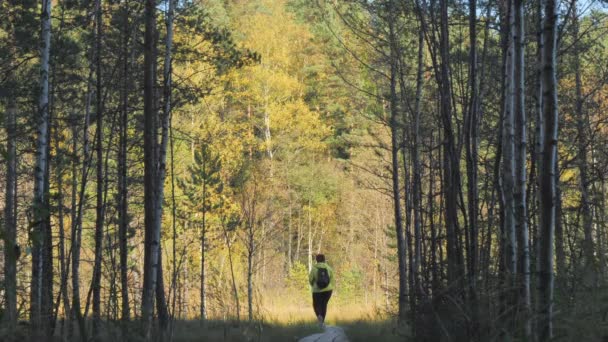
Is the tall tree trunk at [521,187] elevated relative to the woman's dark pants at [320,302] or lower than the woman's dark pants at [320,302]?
elevated

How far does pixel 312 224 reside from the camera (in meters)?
44.8

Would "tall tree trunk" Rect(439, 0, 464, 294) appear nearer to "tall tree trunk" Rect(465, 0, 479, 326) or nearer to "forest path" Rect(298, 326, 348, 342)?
"tall tree trunk" Rect(465, 0, 479, 326)

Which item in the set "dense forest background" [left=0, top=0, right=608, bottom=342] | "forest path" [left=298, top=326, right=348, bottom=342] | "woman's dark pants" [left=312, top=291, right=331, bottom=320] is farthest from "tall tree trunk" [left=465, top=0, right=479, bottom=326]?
"woman's dark pants" [left=312, top=291, right=331, bottom=320]

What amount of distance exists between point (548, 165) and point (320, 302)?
9.98 meters

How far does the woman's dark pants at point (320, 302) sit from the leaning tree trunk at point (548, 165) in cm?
960

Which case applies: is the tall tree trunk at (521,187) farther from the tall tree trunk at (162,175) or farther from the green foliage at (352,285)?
the green foliage at (352,285)

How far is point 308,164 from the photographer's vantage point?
42312 mm

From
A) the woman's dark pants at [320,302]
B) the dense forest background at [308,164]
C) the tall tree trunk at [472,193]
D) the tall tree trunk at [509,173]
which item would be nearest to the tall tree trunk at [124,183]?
the dense forest background at [308,164]

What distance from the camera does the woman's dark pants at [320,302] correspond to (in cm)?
1390

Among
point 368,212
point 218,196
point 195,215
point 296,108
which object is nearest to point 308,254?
point 368,212

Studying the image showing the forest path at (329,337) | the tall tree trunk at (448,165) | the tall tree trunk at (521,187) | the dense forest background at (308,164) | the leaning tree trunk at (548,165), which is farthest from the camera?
the forest path at (329,337)

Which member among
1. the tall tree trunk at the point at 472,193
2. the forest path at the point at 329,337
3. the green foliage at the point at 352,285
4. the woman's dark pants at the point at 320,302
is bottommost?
the green foliage at the point at 352,285

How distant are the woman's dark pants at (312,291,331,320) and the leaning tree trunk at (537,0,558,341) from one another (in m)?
9.60

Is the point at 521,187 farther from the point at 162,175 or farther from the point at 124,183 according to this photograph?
the point at 162,175
